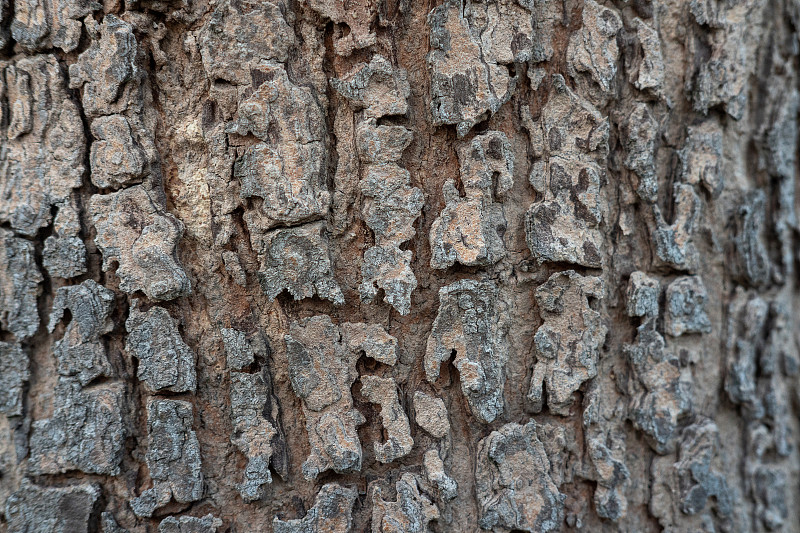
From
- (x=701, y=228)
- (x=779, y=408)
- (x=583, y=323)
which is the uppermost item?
(x=701, y=228)

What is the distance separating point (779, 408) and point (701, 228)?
549mm

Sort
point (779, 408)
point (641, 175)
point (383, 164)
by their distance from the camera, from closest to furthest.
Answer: point (383, 164) < point (641, 175) < point (779, 408)

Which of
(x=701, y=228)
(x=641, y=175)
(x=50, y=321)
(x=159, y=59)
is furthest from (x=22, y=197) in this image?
(x=701, y=228)

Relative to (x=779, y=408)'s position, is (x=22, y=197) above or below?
above

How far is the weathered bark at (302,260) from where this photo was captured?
1031 mm

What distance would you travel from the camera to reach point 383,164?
1040 millimetres

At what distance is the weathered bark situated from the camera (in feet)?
3.38

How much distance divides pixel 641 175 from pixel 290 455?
88cm

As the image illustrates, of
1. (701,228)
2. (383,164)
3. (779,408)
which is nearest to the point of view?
(383,164)

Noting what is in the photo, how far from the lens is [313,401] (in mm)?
1050

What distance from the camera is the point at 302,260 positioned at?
1029 millimetres

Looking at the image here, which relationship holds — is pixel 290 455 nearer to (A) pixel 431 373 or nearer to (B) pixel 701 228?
(A) pixel 431 373

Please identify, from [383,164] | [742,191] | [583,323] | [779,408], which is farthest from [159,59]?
[779,408]

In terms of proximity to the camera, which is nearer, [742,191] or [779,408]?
[742,191]
